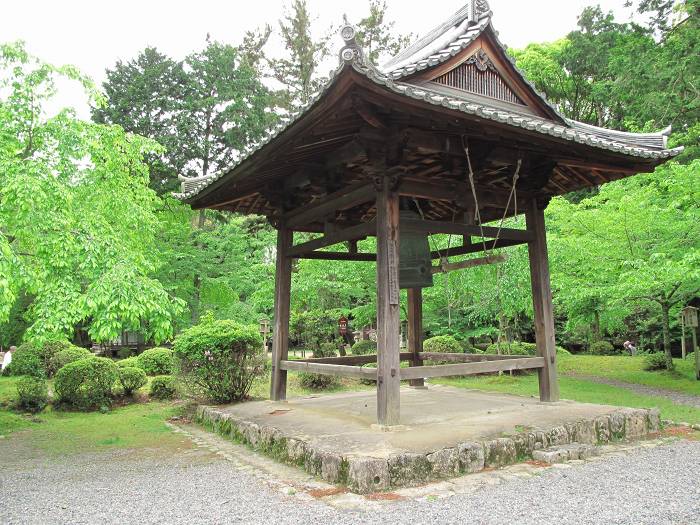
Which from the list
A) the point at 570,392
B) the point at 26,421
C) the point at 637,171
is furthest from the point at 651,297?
the point at 26,421

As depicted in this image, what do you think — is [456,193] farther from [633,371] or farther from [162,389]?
[633,371]

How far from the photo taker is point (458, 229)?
7.13 metres

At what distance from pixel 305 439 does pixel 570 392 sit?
26.6 feet

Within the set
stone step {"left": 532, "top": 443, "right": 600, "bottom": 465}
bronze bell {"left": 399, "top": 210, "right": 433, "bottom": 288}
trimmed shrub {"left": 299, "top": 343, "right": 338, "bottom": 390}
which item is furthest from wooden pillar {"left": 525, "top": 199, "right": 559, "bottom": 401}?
trimmed shrub {"left": 299, "top": 343, "right": 338, "bottom": 390}

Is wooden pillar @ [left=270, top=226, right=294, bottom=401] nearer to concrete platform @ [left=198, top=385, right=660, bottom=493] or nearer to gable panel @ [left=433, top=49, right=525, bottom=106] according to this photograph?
concrete platform @ [left=198, top=385, right=660, bottom=493]

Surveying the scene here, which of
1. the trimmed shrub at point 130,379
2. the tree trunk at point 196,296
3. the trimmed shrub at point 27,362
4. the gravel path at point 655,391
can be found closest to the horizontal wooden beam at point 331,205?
the trimmed shrub at point 130,379

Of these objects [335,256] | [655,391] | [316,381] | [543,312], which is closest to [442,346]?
[316,381]

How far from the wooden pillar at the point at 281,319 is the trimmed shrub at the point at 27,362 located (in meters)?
9.87

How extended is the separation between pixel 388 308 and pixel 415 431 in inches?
56.8

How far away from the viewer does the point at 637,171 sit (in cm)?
727

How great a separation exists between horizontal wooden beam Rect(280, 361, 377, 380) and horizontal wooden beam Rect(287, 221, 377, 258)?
1.73m

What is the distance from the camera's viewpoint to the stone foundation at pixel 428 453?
185 inches

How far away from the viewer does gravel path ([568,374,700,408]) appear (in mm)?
10469

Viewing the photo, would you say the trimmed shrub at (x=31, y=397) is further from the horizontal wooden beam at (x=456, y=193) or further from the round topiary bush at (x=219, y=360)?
the horizontal wooden beam at (x=456, y=193)
